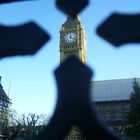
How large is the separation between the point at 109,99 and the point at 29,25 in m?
52.3

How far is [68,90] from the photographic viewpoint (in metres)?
1.24

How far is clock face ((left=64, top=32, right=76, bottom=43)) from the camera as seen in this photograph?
182 ft

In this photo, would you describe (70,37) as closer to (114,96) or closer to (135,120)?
(114,96)

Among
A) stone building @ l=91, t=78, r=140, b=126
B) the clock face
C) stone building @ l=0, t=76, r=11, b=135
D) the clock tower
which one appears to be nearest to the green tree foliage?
stone building @ l=0, t=76, r=11, b=135

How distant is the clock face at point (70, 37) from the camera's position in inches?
2179

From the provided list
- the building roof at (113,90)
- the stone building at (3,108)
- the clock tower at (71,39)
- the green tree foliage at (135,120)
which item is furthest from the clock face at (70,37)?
the green tree foliage at (135,120)

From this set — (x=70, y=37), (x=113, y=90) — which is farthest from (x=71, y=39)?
(x=113, y=90)

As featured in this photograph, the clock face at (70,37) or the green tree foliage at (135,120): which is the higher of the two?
the clock face at (70,37)

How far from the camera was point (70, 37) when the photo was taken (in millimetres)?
56188

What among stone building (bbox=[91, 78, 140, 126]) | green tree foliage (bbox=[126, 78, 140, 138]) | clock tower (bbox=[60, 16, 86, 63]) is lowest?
green tree foliage (bbox=[126, 78, 140, 138])

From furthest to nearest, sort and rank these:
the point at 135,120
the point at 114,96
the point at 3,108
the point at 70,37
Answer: the point at 70,37, the point at 114,96, the point at 3,108, the point at 135,120

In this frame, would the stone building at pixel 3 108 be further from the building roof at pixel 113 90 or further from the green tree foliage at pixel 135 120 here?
the building roof at pixel 113 90

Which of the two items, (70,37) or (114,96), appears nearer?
(114,96)

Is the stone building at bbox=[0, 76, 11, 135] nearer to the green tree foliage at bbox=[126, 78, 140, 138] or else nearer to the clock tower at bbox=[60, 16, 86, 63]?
the green tree foliage at bbox=[126, 78, 140, 138]
